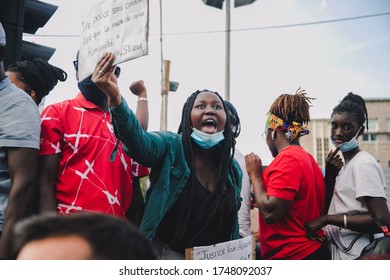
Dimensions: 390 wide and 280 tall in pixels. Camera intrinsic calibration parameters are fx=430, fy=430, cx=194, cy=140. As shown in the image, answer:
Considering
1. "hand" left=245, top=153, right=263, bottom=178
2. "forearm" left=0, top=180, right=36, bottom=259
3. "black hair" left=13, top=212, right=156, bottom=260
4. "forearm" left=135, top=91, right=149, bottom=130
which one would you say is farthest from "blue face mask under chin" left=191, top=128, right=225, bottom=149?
"black hair" left=13, top=212, right=156, bottom=260

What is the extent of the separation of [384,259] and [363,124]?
167 cm

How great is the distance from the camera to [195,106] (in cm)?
215

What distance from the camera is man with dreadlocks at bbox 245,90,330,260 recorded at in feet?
7.37

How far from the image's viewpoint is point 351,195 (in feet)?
7.45

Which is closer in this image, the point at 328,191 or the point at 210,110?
the point at 210,110

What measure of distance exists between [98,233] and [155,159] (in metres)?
1.12

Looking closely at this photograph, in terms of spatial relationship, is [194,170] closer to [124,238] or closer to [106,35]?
[106,35]

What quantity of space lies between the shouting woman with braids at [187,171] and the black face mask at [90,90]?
0.27 metres

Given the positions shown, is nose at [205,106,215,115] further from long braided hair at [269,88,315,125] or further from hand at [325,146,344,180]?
hand at [325,146,344,180]

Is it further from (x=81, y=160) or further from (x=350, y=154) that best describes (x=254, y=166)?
(x=81, y=160)

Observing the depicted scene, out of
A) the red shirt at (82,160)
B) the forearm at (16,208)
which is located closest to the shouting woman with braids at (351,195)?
the red shirt at (82,160)

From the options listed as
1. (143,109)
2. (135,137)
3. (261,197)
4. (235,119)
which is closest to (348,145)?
(261,197)

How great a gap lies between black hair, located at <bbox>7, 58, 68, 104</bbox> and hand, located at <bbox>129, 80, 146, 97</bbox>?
0.40 m

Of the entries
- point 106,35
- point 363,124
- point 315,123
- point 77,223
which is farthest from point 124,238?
point 315,123
